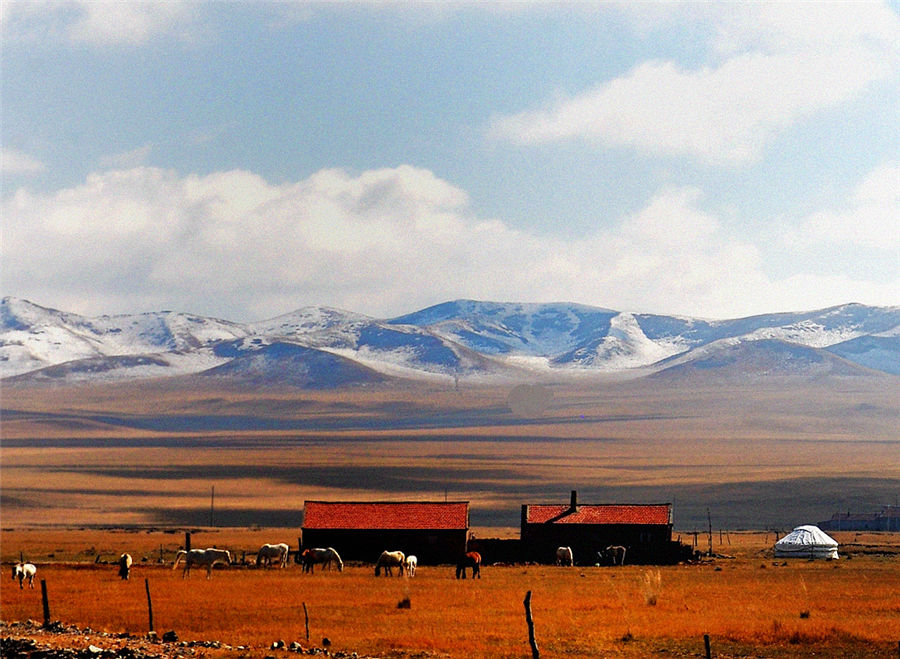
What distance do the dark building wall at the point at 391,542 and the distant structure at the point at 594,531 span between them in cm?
462

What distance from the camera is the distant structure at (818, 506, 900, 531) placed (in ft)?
413

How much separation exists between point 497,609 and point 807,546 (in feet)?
139

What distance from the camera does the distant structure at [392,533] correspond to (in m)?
72.2

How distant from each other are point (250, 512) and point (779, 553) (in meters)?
81.3

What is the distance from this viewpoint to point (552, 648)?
31578mm

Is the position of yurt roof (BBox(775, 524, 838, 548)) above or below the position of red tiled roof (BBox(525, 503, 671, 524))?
below

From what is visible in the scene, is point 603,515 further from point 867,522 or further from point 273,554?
point 867,522

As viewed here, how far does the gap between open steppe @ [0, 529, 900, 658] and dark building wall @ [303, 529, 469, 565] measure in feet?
19.5

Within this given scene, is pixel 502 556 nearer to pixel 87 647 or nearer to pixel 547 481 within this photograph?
pixel 87 647

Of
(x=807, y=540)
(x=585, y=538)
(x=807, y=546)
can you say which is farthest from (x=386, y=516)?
(x=807, y=540)

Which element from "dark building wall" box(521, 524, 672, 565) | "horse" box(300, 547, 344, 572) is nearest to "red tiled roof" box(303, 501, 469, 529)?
"dark building wall" box(521, 524, 672, 565)

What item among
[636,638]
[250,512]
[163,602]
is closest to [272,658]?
[636,638]

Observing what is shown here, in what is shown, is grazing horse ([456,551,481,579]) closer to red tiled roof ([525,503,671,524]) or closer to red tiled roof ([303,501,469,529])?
red tiled roof ([303,501,469,529])

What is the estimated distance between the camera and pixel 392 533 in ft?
238
